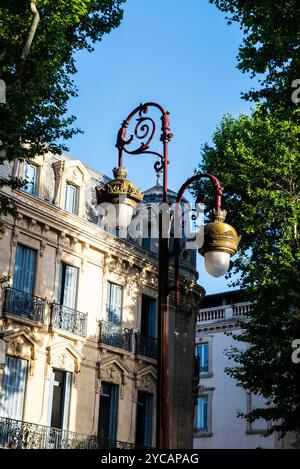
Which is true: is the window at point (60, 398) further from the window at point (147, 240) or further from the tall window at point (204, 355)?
the tall window at point (204, 355)

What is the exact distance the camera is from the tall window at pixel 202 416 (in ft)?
139

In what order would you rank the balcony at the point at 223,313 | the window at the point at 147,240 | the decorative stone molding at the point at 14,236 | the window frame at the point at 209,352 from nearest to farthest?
the decorative stone molding at the point at 14,236 → the window at the point at 147,240 → the balcony at the point at 223,313 → the window frame at the point at 209,352

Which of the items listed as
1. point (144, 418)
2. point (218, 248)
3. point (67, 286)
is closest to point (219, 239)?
point (218, 248)

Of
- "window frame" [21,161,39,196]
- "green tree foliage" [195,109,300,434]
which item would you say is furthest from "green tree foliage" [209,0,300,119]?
"window frame" [21,161,39,196]

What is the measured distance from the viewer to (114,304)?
28.1m

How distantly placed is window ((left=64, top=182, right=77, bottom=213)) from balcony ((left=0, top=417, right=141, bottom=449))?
7783 millimetres

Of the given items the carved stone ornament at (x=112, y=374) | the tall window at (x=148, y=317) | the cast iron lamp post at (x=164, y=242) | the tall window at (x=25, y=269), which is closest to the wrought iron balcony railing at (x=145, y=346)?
the tall window at (x=148, y=317)

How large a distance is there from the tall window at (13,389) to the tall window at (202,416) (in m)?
20.8

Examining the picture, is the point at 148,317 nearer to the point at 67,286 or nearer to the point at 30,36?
the point at 67,286

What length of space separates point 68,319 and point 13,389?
3.20 meters

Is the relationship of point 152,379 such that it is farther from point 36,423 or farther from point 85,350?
point 36,423

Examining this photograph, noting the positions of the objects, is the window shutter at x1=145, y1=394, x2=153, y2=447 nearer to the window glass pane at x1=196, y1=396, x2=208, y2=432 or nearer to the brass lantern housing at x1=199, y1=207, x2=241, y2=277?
the window glass pane at x1=196, y1=396, x2=208, y2=432

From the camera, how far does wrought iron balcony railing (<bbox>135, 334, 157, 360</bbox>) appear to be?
28328 millimetres
